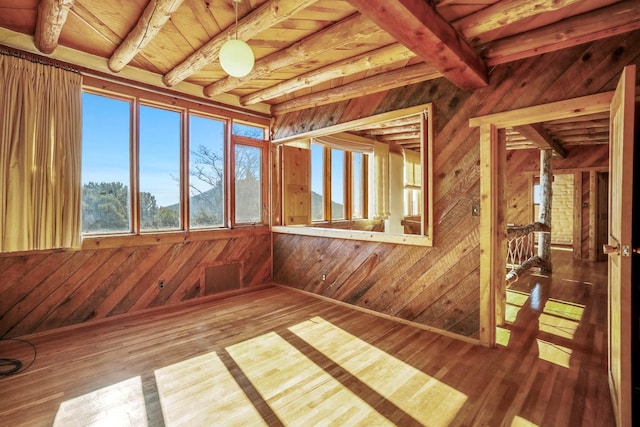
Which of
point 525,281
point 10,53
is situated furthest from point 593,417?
point 10,53

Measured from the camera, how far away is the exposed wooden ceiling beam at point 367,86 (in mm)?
3082

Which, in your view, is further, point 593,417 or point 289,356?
point 289,356

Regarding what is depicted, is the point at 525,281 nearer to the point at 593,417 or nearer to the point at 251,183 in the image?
the point at 593,417

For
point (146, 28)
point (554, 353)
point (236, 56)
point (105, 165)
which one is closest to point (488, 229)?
point (554, 353)

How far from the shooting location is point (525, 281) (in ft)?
17.1

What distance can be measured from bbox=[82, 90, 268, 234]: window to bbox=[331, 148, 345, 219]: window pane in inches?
74.6

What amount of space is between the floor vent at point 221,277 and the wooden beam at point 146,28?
8.17ft

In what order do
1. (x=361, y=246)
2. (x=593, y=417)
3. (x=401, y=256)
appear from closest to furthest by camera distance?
(x=593, y=417), (x=401, y=256), (x=361, y=246)

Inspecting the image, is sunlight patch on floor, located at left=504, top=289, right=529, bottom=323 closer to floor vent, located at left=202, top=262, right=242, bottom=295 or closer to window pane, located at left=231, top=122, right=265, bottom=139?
floor vent, located at left=202, top=262, right=242, bottom=295

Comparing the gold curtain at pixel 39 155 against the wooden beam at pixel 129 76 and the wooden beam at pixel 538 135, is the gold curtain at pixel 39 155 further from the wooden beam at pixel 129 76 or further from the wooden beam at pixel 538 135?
the wooden beam at pixel 538 135

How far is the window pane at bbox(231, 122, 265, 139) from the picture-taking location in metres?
4.49

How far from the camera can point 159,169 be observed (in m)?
3.81

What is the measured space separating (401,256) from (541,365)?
1.47 m

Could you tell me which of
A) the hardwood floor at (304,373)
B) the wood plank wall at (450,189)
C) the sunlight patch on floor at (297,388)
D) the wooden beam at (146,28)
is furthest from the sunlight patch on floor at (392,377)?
the wooden beam at (146,28)
